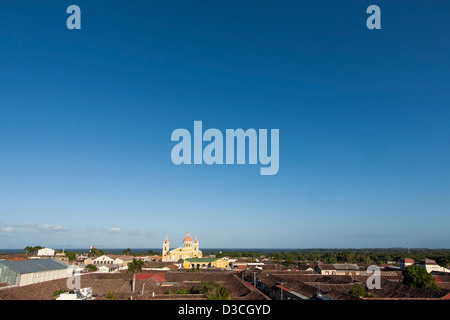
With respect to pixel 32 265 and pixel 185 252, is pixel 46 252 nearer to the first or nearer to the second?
pixel 185 252

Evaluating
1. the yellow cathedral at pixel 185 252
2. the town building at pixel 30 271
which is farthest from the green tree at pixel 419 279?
the yellow cathedral at pixel 185 252

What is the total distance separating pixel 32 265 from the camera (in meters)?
43.0

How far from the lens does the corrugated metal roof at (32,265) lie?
1537 inches

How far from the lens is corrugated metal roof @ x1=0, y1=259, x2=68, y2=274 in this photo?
39028 mm

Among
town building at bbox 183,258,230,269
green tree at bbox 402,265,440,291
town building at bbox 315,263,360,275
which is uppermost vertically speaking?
green tree at bbox 402,265,440,291

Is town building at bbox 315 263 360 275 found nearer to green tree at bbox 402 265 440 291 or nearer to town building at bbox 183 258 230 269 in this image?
green tree at bbox 402 265 440 291

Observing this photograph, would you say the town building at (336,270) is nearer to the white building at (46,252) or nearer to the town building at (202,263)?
the town building at (202,263)

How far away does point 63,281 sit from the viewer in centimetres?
4078

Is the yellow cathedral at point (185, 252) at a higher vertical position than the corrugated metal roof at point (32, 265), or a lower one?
lower

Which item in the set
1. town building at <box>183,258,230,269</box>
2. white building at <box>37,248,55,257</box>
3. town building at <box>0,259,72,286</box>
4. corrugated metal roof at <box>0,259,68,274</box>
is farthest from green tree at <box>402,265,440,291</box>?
white building at <box>37,248,55,257</box>
